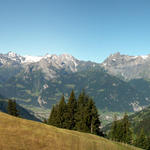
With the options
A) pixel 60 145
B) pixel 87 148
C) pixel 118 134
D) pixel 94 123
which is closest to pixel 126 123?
pixel 118 134

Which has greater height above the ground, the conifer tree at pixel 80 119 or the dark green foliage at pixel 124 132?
the conifer tree at pixel 80 119

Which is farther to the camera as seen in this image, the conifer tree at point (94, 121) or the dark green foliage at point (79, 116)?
the conifer tree at point (94, 121)

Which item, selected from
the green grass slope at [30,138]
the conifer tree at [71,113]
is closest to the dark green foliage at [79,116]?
the conifer tree at [71,113]

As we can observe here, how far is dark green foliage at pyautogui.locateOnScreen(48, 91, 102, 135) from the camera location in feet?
251

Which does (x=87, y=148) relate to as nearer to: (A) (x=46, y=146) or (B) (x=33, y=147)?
(A) (x=46, y=146)

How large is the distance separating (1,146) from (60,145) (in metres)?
8.04

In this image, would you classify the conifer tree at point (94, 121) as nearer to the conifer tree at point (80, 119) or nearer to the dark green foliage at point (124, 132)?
the conifer tree at point (80, 119)

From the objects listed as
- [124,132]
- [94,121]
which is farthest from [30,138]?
[124,132]

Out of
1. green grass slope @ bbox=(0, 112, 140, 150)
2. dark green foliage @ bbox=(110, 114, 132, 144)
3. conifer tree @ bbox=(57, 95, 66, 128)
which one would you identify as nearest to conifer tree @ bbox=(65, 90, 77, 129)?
conifer tree @ bbox=(57, 95, 66, 128)

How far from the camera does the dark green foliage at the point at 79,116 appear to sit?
7638 cm

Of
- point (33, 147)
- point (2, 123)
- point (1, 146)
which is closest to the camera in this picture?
point (1, 146)

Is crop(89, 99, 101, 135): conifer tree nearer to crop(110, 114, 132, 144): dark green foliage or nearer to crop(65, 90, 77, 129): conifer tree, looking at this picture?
crop(65, 90, 77, 129): conifer tree

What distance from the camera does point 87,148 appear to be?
31.2 m

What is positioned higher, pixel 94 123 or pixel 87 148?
pixel 87 148
